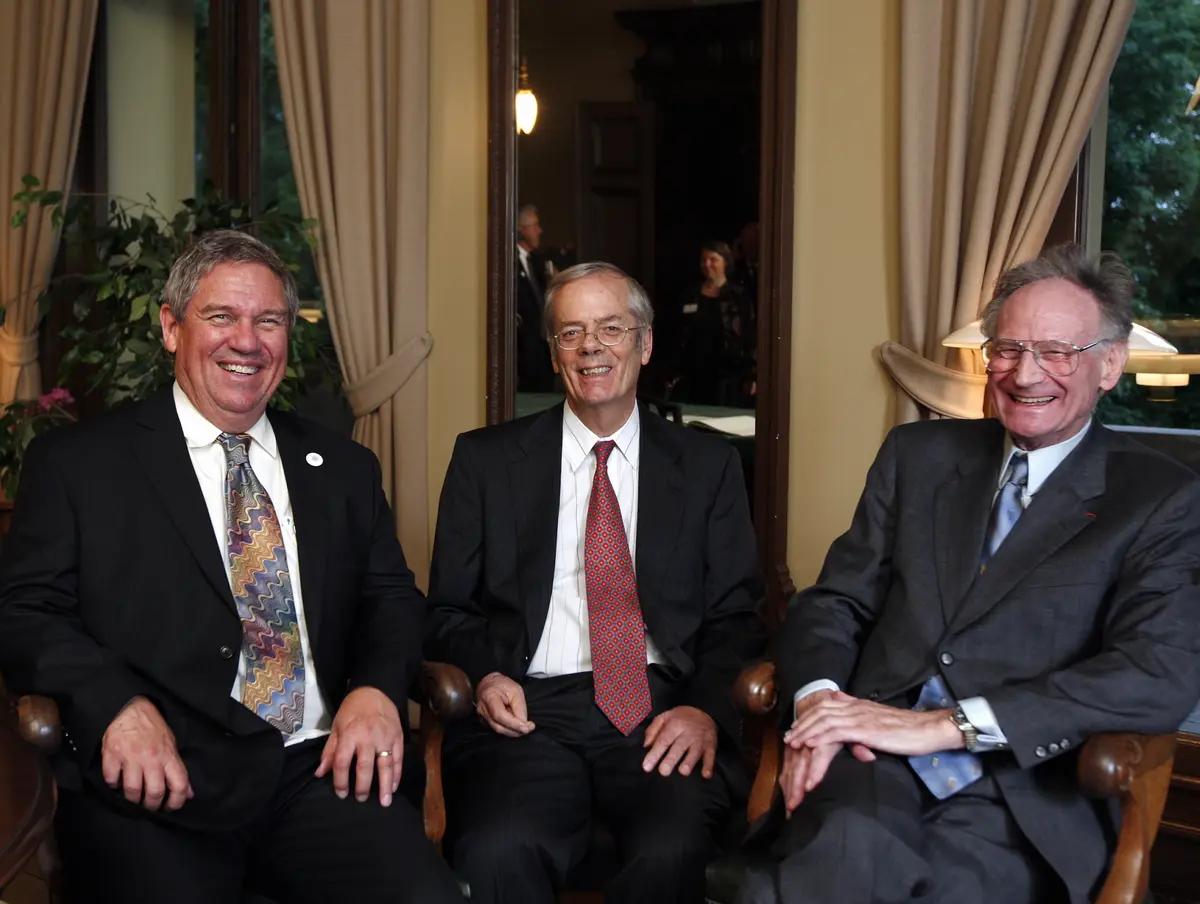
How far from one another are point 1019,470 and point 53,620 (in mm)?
1837

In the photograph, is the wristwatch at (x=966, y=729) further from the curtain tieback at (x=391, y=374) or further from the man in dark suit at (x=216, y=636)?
the curtain tieback at (x=391, y=374)

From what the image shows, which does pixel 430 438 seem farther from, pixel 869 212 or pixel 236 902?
pixel 236 902

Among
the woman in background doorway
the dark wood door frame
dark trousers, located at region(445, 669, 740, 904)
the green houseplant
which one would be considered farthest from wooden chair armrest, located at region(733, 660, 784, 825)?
the green houseplant

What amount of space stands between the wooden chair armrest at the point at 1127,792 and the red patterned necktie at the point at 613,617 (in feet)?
3.20

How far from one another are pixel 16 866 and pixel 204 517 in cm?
94

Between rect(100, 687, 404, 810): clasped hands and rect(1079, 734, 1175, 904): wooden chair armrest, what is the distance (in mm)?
1245

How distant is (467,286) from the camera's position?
487 centimetres

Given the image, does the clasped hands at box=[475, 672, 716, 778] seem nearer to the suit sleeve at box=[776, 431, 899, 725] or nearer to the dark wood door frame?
the suit sleeve at box=[776, 431, 899, 725]

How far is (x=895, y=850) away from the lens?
2289mm

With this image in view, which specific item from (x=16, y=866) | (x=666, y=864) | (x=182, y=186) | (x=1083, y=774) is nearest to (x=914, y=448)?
(x=1083, y=774)

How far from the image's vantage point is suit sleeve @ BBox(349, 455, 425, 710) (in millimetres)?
2729

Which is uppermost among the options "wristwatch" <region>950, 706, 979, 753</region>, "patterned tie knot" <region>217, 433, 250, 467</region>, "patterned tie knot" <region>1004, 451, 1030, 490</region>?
"patterned tie knot" <region>217, 433, 250, 467</region>

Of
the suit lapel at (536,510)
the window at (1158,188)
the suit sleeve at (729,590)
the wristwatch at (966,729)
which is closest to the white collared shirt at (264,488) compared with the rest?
the suit lapel at (536,510)

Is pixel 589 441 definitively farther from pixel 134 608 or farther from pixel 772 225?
pixel 772 225
